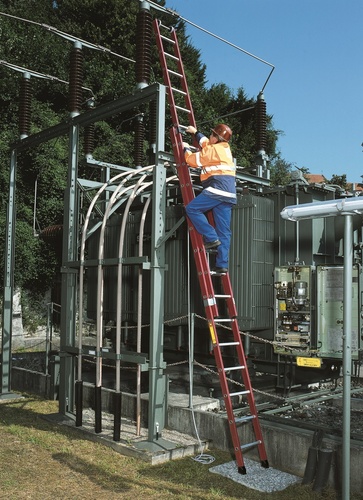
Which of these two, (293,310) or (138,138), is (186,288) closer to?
(293,310)

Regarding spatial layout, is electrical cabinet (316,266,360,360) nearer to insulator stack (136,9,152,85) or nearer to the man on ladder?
the man on ladder

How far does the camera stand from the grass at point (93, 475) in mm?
6082

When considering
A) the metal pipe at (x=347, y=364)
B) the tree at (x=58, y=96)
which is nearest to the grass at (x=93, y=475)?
the metal pipe at (x=347, y=364)

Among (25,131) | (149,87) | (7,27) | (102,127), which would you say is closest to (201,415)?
(149,87)

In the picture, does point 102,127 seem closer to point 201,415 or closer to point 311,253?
point 311,253

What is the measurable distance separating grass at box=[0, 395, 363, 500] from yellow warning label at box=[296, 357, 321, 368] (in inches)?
80.1

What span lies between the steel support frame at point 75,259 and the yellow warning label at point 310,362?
2.22m

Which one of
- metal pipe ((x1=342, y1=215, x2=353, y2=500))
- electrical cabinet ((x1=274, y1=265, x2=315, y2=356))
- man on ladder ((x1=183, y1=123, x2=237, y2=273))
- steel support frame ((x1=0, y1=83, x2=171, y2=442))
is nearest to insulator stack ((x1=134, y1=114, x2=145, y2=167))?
steel support frame ((x1=0, y1=83, x2=171, y2=442))

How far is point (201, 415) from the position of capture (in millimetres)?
8008

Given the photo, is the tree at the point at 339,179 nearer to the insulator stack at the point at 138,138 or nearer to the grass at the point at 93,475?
the insulator stack at the point at 138,138

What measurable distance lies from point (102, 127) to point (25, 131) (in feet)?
47.7

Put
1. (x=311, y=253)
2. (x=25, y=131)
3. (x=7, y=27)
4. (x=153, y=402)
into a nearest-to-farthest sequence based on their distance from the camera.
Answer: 1. (x=153, y=402)
2. (x=311, y=253)
3. (x=25, y=131)
4. (x=7, y=27)

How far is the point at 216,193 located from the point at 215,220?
45cm

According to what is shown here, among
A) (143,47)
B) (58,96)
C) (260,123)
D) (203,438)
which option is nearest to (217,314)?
(203,438)
